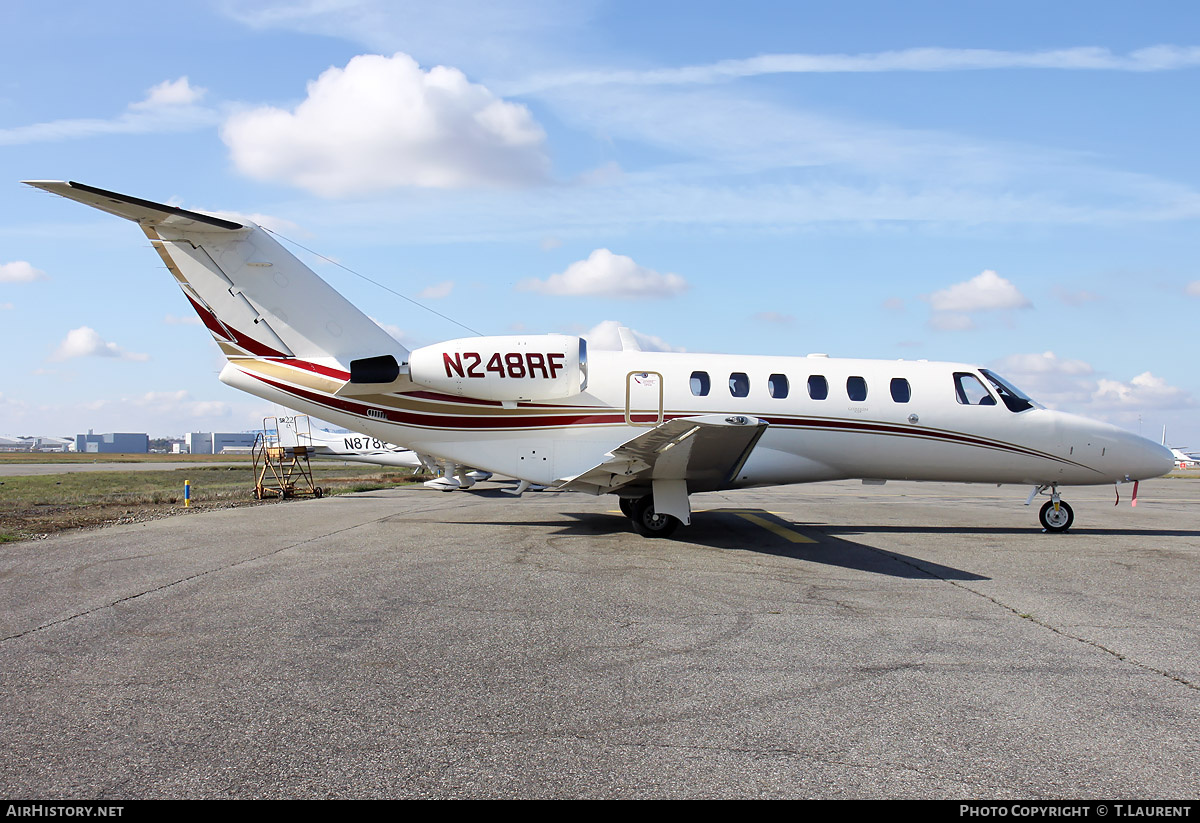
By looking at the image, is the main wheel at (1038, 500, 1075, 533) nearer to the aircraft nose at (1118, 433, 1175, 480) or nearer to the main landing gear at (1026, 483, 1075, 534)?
the main landing gear at (1026, 483, 1075, 534)

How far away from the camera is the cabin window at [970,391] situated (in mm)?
14531

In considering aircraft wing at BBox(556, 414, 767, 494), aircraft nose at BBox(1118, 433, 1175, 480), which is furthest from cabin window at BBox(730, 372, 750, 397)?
aircraft nose at BBox(1118, 433, 1175, 480)

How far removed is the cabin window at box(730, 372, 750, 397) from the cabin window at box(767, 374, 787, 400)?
14.8 inches

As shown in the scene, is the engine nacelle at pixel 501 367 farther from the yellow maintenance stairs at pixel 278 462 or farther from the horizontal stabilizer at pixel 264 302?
the yellow maintenance stairs at pixel 278 462

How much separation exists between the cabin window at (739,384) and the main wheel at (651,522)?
2.31 m

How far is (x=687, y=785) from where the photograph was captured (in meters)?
3.66

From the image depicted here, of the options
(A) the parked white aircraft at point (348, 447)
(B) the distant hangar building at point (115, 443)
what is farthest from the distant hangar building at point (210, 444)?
(A) the parked white aircraft at point (348, 447)

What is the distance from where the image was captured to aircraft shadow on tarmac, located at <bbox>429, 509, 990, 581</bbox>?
33.7 feet

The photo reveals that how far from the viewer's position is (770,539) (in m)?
13.0

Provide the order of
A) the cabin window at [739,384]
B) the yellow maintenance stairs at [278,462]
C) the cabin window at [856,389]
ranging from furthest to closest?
the yellow maintenance stairs at [278,462] → the cabin window at [856,389] → the cabin window at [739,384]

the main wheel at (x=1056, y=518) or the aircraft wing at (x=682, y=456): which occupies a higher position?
the aircraft wing at (x=682, y=456)
